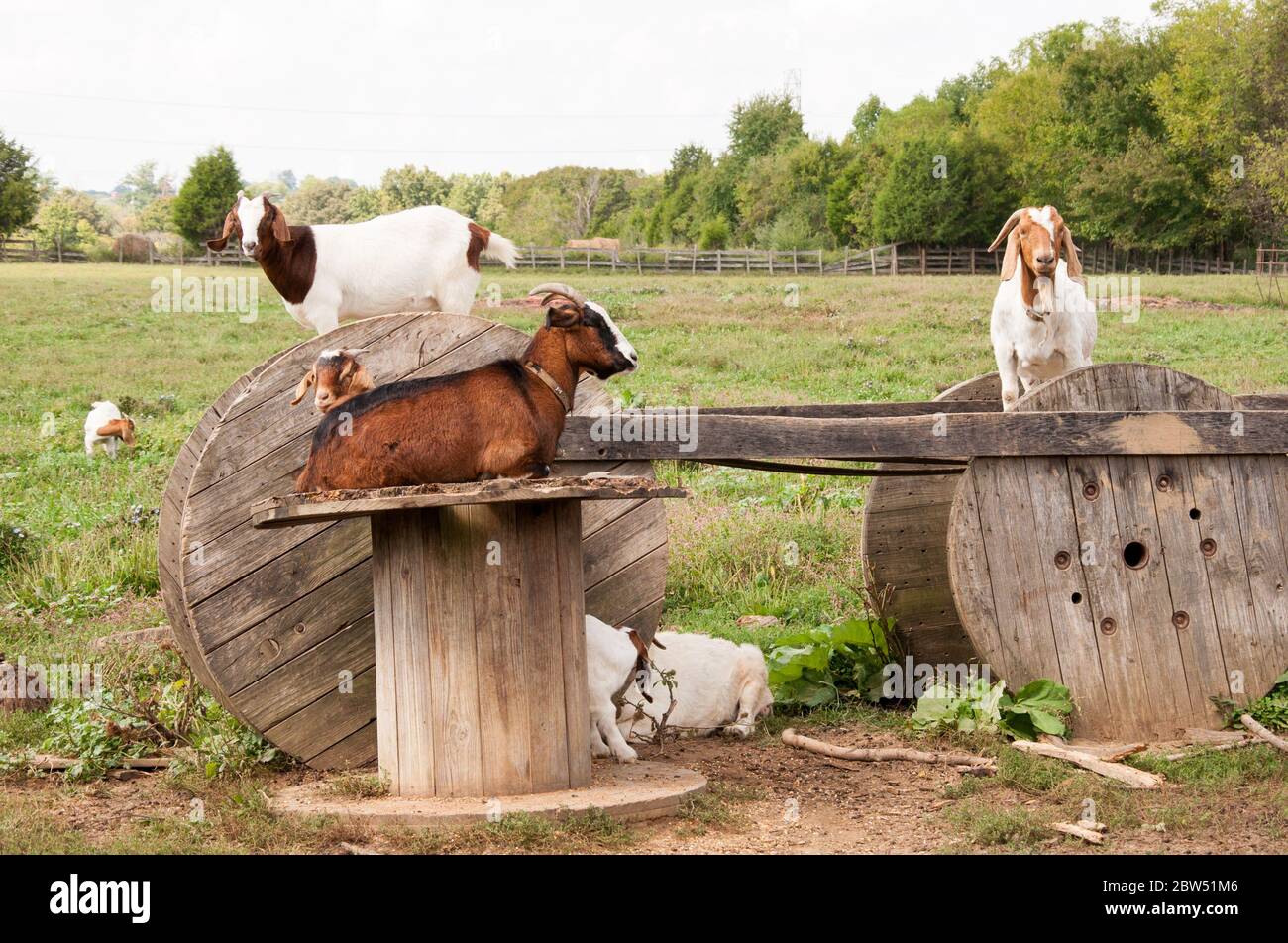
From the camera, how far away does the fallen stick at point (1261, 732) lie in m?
6.79

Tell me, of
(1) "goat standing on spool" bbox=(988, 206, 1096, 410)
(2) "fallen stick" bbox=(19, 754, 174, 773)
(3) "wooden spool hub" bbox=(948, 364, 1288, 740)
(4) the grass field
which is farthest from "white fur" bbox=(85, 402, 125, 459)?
(3) "wooden spool hub" bbox=(948, 364, 1288, 740)

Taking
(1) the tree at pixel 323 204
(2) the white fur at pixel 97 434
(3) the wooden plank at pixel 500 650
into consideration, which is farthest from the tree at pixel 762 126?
(3) the wooden plank at pixel 500 650

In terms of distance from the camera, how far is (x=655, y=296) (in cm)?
3791

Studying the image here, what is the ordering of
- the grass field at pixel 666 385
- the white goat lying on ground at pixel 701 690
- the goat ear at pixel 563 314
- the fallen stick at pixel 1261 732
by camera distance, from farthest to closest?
1. the grass field at pixel 666 385
2. the white goat lying on ground at pixel 701 690
3. the fallen stick at pixel 1261 732
4. the goat ear at pixel 563 314

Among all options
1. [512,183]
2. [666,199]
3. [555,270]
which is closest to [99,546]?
[555,270]

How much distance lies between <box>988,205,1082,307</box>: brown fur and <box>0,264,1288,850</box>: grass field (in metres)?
2.97

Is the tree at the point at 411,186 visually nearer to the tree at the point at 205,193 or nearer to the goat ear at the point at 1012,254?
the tree at the point at 205,193

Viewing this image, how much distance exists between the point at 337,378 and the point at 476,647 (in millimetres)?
1408

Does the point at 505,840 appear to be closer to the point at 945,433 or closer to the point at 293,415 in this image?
the point at 293,415

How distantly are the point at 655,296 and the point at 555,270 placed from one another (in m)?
12.8

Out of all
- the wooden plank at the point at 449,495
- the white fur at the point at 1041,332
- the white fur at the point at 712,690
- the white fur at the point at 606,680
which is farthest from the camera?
the white fur at the point at 1041,332

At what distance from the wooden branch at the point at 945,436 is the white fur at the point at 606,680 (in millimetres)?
966

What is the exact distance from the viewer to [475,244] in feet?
24.6

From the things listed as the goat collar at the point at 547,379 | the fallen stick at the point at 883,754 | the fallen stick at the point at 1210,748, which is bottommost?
the fallen stick at the point at 883,754
